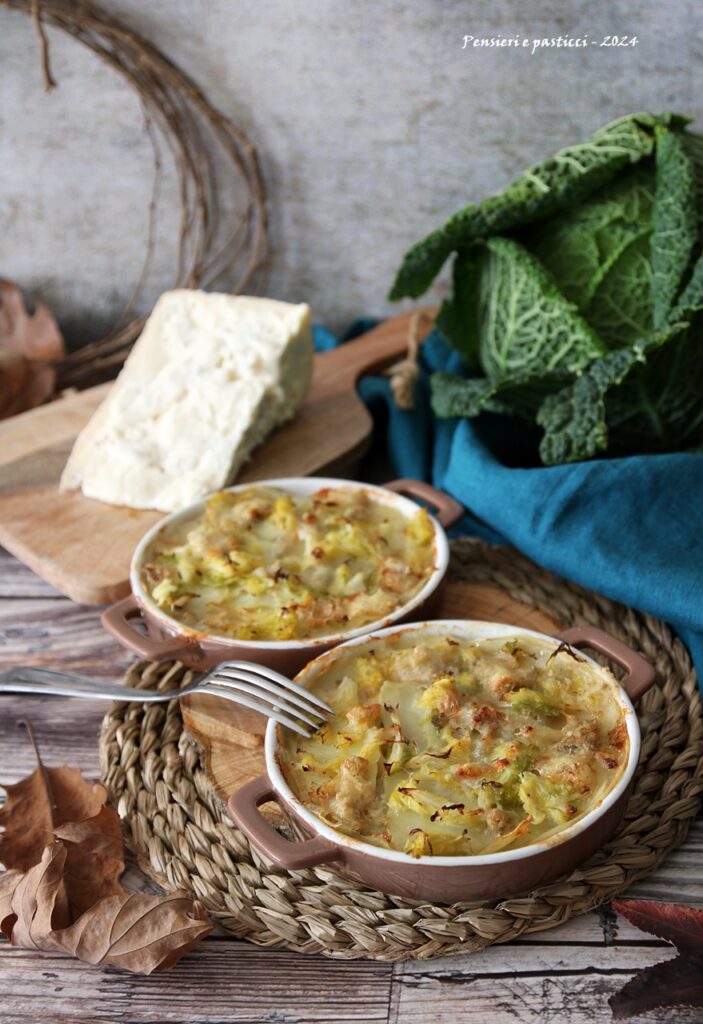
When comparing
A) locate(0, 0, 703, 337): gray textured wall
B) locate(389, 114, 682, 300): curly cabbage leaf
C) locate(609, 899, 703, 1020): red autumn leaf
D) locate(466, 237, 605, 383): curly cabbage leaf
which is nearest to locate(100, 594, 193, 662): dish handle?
→ locate(609, 899, 703, 1020): red autumn leaf

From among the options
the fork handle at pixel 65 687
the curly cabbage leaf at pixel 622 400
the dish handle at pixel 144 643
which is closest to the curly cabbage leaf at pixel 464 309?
the curly cabbage leaf at pixel 622 400

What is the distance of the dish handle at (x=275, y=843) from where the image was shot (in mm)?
1761

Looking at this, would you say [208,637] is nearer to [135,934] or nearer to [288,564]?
[288,564]

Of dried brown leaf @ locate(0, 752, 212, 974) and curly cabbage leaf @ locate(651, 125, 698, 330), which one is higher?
curly cabbage leaf @ locate(651, 125, 698, 330)

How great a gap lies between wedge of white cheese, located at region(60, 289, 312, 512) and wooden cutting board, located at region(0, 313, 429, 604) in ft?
0.23

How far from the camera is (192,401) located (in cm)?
321

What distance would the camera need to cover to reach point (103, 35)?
377cm

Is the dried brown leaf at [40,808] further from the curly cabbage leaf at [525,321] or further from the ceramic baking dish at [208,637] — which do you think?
the curly cabbage leaf at [525,321]

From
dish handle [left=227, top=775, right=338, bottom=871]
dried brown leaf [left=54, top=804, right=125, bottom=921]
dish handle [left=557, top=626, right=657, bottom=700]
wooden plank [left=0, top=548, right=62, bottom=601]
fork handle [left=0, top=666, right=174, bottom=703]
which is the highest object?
dish handle [left=557, top=626, right=657, bottom=700]

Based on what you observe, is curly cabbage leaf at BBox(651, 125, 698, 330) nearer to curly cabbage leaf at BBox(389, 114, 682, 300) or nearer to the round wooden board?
curly cabbage leaf at BBox(389, 114, 682, 300)

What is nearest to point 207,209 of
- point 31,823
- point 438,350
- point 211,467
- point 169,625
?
point 438,350

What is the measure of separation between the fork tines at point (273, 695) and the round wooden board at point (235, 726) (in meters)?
0.12

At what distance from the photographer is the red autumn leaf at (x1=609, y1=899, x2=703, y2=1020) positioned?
173cm

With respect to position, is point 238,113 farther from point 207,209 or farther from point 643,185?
point 643,185
